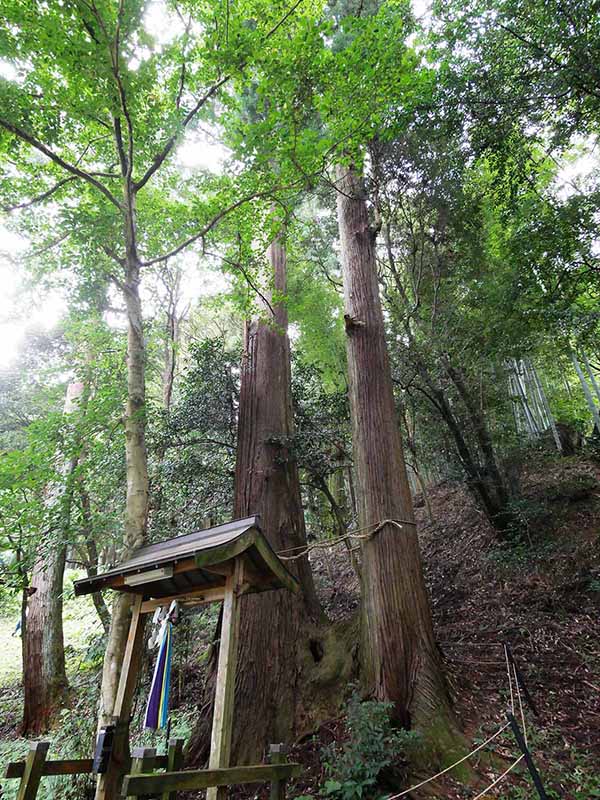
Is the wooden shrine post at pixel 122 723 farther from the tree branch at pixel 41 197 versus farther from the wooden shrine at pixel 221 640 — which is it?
the tree branch at pixel 41 197

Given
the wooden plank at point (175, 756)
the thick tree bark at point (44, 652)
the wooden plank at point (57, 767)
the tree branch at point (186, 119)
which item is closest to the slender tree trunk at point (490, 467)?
the tree branch at point (186, 119)

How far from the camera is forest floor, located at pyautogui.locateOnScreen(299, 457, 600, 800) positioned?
10.8 ft

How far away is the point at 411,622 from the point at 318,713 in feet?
4.47

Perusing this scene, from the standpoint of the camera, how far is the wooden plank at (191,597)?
10.6 ft

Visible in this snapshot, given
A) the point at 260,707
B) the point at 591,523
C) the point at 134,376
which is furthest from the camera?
the point at 591,523

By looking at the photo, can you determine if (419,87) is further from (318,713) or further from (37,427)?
(318,713)

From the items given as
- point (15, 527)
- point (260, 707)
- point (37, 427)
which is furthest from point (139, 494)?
point (260, 707)

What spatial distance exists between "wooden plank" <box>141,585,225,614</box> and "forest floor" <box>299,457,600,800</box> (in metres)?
1.94

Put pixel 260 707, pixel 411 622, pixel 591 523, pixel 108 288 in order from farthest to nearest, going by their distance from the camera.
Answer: pixel 108 288, pixel 591 523, pixel 260 707, pixel 411 622

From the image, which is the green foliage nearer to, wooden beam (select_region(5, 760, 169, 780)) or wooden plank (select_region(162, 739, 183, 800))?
wooden plank (select_region(162, 739, 183, 800))

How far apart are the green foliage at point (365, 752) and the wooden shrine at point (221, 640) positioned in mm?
606

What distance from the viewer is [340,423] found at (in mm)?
6797

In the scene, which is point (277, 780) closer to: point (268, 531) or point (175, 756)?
point (175, 756)

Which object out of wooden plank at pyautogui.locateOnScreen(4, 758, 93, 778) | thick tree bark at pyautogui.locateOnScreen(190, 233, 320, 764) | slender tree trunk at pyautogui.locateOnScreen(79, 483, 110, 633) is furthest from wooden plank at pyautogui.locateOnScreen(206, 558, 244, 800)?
slender tree trunk at pyautogui.locateOnScreen(79, 483, 110, 633)
